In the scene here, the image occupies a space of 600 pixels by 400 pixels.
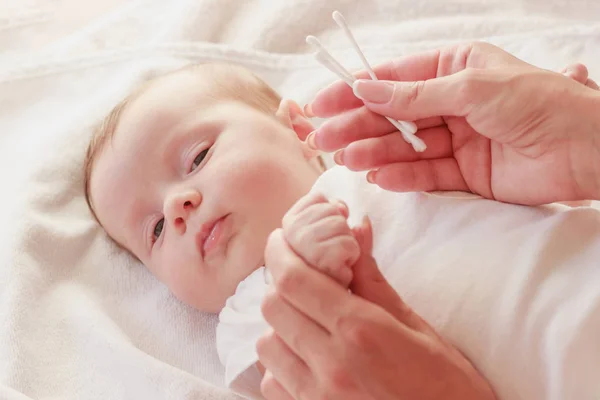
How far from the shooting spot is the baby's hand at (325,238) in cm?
78

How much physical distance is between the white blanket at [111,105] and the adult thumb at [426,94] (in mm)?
496

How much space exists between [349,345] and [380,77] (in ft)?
1.54

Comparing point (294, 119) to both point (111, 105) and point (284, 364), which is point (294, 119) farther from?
point (284, 364)

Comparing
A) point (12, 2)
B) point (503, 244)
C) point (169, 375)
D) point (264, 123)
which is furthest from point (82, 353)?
point (12, 2)

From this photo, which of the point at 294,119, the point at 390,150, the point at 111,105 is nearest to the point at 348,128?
the point at 390,150

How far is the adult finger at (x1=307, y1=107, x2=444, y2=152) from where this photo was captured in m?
1.01

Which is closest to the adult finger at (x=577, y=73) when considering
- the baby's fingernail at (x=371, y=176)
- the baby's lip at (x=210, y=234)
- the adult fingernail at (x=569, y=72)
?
the adult fingernail at (x=569, y=72)

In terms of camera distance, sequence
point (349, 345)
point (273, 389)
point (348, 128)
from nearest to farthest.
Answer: point (349, 345)
point (273, 389)
point (348, 128)

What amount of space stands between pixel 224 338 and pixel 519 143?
51 centimetres

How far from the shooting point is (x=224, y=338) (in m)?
1.07

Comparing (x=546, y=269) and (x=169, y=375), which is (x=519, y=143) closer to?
(x=546, y=269)

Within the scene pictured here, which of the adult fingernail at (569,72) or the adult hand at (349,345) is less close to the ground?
the adult fingernail at (569,72)

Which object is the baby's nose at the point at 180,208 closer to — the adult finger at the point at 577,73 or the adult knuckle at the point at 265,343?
the adult knuckle at the point at 265,343

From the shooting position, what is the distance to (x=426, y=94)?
908 millimetres
